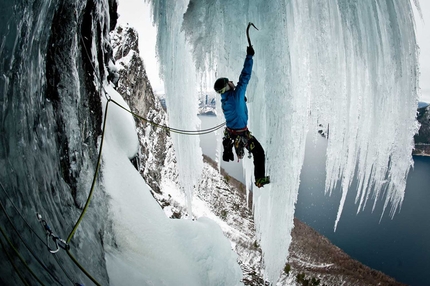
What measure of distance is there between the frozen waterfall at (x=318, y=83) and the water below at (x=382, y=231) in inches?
887

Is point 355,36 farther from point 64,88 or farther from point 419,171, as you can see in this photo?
point 419,171

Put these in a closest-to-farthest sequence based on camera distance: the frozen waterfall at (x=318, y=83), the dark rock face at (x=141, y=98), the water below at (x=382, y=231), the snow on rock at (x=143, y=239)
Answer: the frozen waterfall at (x=318, y=83) < the snow on rock at (x=143, y=239) < the dark rock face at (x=141, y=98) < the water below at (x=382, y=231)

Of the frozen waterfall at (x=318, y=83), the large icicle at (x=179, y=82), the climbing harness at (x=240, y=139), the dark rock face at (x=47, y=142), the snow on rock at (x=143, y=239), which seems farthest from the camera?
the large icicle at (x=179, y=82)

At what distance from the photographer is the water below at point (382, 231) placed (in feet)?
83.9

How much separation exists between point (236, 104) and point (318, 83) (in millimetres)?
1174

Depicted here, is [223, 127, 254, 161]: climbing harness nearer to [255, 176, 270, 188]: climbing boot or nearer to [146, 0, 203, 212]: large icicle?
[255, 176, 270, 188]: climbing boot

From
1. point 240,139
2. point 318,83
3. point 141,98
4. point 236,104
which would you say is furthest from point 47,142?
point 141,98

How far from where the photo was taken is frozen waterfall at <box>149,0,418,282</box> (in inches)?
125

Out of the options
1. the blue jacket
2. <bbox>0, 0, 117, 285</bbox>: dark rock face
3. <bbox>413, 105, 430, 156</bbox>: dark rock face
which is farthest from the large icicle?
<bbox>413, 105, 430, 156</bbox>: dark rock face

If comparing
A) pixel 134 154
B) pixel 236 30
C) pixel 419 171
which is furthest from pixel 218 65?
pixel 419 171

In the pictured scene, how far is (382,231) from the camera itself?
29156mm

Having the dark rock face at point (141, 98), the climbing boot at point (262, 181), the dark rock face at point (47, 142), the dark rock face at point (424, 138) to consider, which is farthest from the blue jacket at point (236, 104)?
the dark rock face at point (424, 138)

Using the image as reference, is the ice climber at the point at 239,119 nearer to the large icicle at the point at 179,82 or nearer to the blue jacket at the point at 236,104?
the blue jacket at the point at 236,104

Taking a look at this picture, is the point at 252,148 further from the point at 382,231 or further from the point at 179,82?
the point at 382,231
